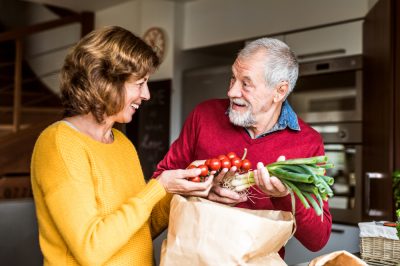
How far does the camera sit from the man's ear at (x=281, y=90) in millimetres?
1815

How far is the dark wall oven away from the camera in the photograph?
3818mm

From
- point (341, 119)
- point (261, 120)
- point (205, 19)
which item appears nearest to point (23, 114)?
point (205, 19)

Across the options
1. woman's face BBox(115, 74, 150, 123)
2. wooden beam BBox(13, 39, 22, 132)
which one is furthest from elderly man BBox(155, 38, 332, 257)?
wooden beam BBox(13, 39, 22, 132)

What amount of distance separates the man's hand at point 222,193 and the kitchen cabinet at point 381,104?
1521 millimetres

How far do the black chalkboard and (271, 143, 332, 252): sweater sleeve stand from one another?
12.3ft

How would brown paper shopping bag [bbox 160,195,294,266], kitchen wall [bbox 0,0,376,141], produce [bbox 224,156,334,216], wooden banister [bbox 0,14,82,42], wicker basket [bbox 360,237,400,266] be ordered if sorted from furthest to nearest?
wooden banister [bbox 0,14,82,42], kitchen wall [bbox 0,0,376,141], wicker basket [bbox 360,237,400,266], produce [bbox 224,156,334,216], brown paper shopping bag [bbox 160,195,294,266]

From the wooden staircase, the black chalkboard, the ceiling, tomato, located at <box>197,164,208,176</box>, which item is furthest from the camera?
the wooden staircase

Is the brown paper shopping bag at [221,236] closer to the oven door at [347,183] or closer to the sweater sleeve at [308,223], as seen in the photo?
the sweater sleeve at [308,223]

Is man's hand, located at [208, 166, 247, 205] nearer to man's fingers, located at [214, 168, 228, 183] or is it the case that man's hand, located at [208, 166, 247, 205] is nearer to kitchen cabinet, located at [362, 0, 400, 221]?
man's fingers, located at [214, 168, 228, 183]

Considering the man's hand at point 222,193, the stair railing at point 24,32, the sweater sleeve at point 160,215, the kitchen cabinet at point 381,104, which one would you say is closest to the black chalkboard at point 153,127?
the stair railing at point 24,32

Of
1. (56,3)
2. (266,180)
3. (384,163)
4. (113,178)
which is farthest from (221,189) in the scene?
(56,3)

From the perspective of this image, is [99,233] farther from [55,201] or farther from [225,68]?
[225,68]

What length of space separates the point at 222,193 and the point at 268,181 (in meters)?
0.15

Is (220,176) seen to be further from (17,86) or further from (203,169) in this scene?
(17,86)
